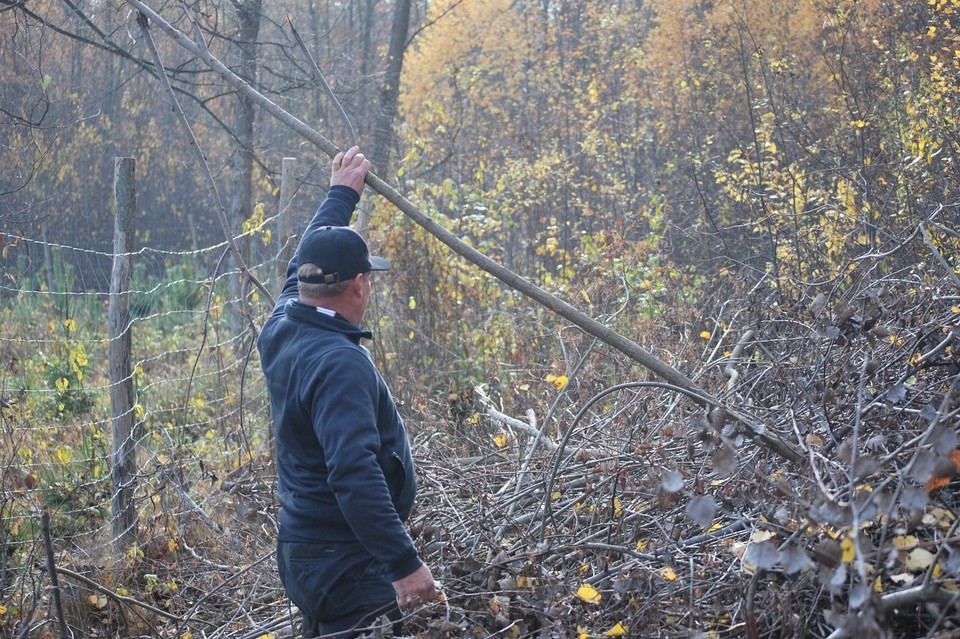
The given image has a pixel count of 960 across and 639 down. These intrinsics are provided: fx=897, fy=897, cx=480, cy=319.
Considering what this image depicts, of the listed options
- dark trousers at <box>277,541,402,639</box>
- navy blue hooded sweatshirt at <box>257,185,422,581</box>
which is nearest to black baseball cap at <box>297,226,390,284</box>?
navy blue hooded sweatshirt at <box>257,185,422,581</box>

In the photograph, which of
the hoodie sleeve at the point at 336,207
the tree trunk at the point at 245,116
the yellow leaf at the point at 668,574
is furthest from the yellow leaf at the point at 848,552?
the tree trunk at the point at 245,116

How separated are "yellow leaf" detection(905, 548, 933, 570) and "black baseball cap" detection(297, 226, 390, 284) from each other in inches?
76.7

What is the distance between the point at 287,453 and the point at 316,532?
30 centimetres

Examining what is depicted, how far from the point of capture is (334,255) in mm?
3154

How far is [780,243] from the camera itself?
7.46 meters

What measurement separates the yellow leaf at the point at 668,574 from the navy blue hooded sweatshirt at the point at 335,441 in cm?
84

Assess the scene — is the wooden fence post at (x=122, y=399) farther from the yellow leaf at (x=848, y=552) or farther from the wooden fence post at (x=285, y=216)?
→ the yellow leaf at (x=848, y=552)

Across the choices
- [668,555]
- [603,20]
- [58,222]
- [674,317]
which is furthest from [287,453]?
[603,20]

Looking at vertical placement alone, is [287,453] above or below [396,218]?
below

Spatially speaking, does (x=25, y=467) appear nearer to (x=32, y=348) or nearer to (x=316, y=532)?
(x=316, y=532)

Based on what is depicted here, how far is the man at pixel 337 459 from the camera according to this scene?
2.84 meters

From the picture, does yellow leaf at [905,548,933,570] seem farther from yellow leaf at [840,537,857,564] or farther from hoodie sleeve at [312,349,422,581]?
hoodie sleeve at [312,349,422,581]

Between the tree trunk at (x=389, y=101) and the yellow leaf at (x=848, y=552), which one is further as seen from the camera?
the tree trunk at (x=389, y=101)

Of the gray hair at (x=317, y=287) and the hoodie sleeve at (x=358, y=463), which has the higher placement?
the gray hair at (x=317, y=287)
